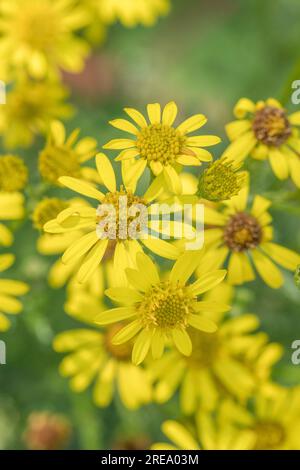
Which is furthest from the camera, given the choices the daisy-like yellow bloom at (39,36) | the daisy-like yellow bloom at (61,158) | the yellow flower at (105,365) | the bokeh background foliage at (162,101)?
the daisy-like yellow bloom at (39,36)

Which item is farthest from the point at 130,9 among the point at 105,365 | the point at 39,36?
the point at 105,365

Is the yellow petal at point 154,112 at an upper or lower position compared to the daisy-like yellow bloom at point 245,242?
upper

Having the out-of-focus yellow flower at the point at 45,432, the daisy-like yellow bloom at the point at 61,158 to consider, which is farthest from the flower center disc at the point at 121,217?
the out-of-focus yellow flower at the point at 45,432

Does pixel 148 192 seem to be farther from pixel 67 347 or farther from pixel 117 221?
pixel 67 347

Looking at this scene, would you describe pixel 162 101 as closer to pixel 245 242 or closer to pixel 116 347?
pixel 116 347

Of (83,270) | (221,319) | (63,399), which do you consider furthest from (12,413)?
(83,270)

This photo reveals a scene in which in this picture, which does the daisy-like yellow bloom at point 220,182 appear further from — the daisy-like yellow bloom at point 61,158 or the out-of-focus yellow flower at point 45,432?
the out-of-focus yellow flower at point 45,432
